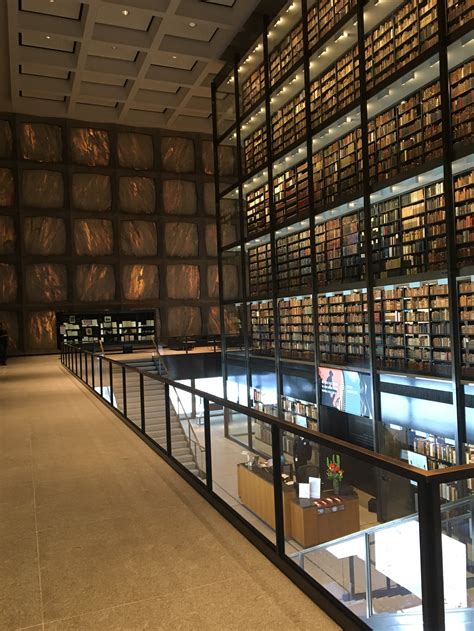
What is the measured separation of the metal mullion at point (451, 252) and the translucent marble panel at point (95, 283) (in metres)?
20.2

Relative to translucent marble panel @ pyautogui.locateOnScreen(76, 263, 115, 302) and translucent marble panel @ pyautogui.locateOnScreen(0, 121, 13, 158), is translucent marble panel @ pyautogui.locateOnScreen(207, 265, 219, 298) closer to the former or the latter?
translucent marble panel @ pyautogui.locateOnScreen(76, 263, 115, 302)

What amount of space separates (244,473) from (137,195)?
80.3 feet

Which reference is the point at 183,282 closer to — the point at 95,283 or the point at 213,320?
the point at 213,320

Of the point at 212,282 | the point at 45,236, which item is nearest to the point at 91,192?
the point at 45,236

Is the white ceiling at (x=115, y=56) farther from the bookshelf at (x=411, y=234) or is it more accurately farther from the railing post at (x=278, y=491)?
the railing post at (x=278, y=491)

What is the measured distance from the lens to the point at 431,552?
1610 millimetres

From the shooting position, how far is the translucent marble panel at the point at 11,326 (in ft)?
78.3

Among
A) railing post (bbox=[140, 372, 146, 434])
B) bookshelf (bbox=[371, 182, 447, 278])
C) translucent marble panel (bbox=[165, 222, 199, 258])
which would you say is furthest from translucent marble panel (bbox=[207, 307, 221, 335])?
railing post (bbox=[140, 372, 146, 434])

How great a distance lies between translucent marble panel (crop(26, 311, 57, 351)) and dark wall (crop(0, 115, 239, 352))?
0.04 m

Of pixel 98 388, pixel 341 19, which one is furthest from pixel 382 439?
pixel 341 19

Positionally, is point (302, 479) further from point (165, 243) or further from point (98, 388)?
point (165, 243)

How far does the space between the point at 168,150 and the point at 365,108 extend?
19188 millimetres

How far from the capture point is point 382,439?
31.7 feet

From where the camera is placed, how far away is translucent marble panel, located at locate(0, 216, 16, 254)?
23.9 m
